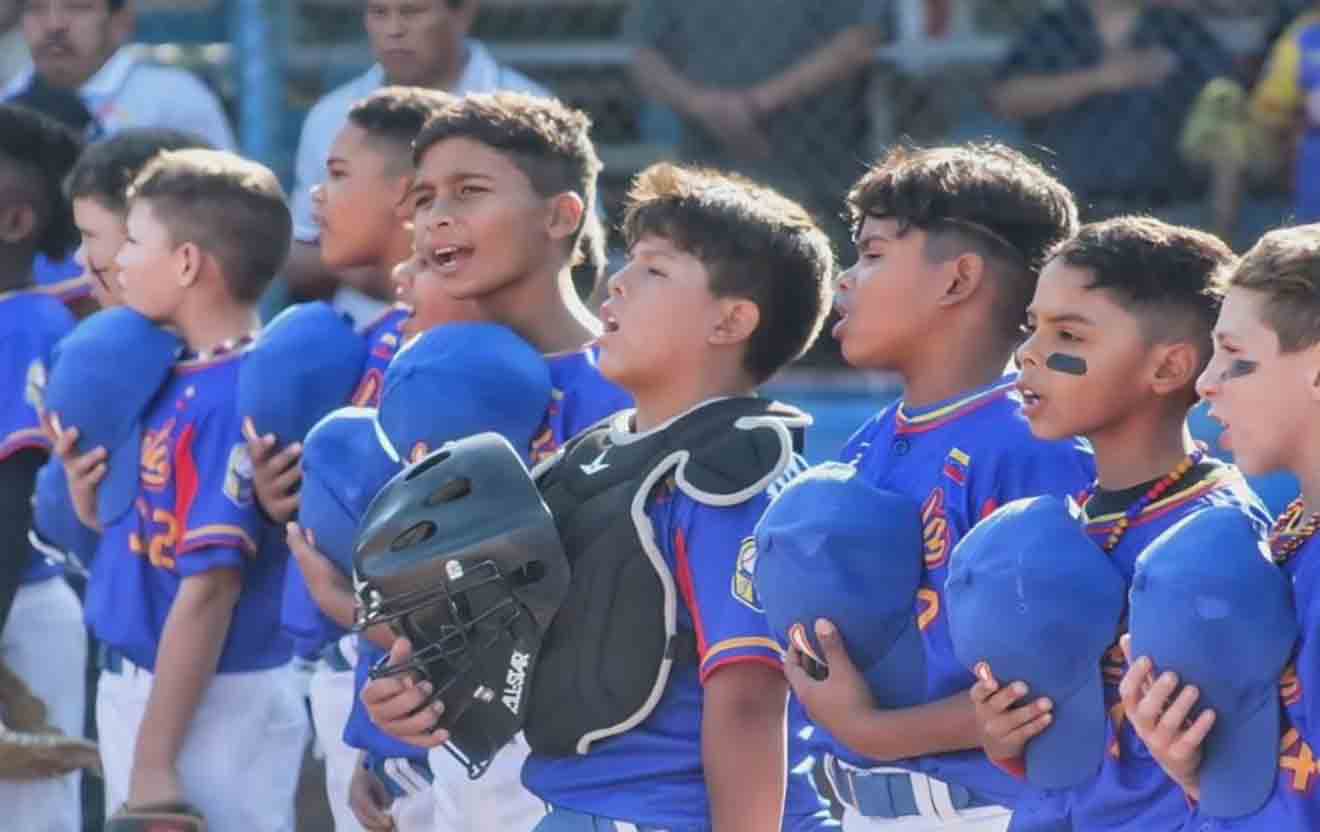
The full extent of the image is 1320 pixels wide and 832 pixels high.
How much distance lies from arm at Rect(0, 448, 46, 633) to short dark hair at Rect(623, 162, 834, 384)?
1773 millimetres

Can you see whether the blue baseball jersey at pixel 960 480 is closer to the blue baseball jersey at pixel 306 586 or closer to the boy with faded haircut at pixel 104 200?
the blue baseball jersey at pixel 306 586

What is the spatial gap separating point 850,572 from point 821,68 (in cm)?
409

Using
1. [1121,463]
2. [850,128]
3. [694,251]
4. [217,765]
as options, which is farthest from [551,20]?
[1121,463]

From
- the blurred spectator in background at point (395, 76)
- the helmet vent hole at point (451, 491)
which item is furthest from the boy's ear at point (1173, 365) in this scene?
the blurred spectator in background at point (395, 76)

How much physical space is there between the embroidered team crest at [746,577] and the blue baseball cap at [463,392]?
21.3 inches

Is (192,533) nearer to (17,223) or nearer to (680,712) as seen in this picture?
(17,223)

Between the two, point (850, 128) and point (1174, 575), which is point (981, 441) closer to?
point (1174, 575)

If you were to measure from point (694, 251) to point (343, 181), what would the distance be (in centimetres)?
125

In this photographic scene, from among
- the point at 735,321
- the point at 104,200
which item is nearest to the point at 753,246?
the point at 735,321

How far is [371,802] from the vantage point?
409cm

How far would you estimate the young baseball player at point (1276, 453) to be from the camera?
259cm

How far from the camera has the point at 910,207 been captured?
11.1 feet

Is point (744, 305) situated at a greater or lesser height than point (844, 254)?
lesser

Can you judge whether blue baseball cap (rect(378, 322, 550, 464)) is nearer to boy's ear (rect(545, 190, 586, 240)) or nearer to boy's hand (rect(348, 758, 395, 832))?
boy's ear (rect(545, 190, 586, 240))
